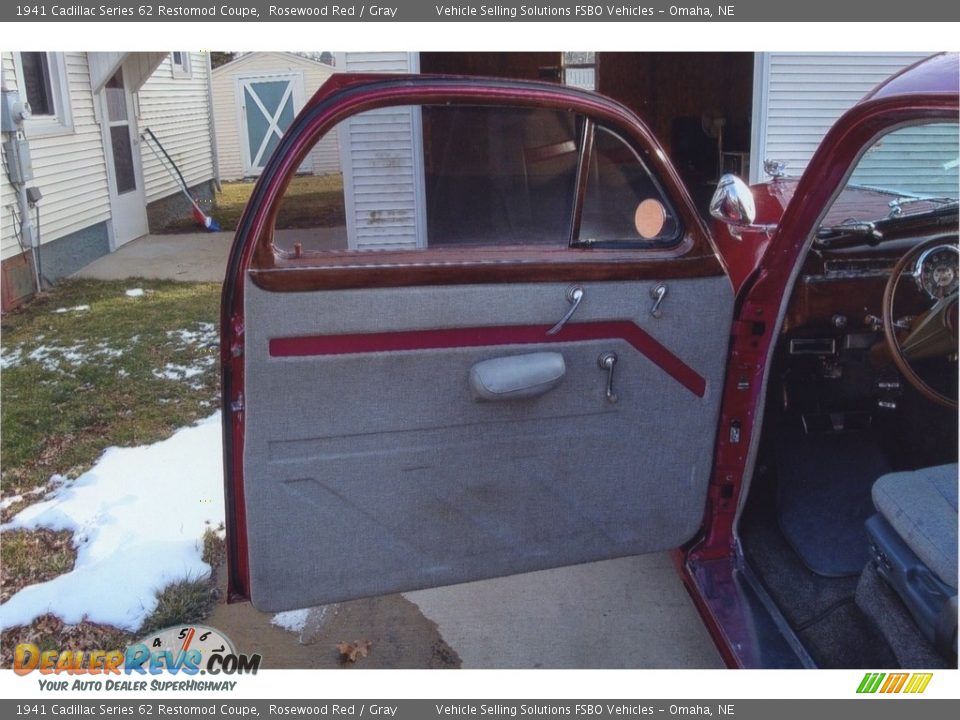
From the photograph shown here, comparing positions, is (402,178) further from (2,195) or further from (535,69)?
(535,69)

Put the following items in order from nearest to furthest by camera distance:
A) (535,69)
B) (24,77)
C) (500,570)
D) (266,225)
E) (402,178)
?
(266,225)
(500,570)
(402,178)
(24,77)
(535,69)

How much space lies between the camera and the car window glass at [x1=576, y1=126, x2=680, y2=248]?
2322 millimetres

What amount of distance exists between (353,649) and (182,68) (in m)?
11.4

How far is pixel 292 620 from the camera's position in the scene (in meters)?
2.96

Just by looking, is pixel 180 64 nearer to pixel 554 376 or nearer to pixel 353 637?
pixel 353 637

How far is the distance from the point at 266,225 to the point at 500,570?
116 centimetres

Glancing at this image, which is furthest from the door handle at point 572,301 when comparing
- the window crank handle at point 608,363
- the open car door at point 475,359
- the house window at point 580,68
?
the house window at point 580,68

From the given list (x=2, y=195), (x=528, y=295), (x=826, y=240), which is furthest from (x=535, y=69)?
(x=528, y=295)

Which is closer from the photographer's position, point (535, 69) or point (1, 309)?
point (1, 309)

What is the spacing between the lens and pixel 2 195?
664 cm

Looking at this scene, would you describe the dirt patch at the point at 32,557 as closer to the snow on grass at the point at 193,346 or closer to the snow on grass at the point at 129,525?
the snow on grass at the point at 129,525

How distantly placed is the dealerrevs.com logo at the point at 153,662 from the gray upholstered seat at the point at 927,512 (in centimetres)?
185

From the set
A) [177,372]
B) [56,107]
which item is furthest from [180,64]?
[177,372]

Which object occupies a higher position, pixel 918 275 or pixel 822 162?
pixel 822 162
